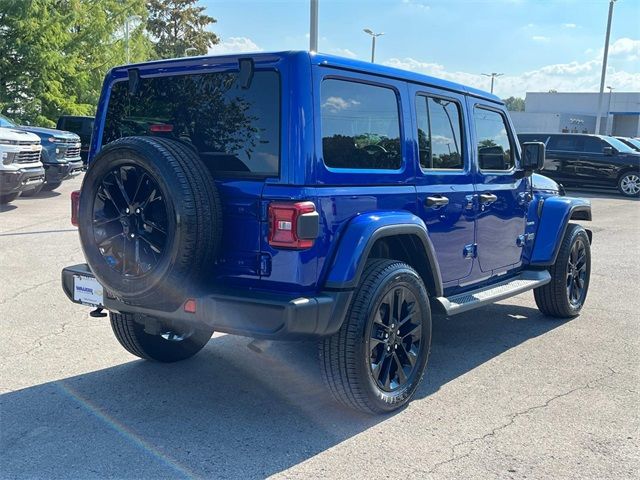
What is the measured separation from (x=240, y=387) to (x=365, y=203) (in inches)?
59.2

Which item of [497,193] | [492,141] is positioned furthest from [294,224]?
[492,141]

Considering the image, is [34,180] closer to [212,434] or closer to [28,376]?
[28,376]

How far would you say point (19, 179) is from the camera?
11203 mm

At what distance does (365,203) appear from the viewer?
11.8 feet

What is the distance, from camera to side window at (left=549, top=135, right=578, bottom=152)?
17844mm

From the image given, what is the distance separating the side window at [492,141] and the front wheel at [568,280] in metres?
1.03

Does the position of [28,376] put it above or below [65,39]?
below

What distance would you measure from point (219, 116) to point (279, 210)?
2.39 ft

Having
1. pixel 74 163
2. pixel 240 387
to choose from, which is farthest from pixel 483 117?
pixel 74 163

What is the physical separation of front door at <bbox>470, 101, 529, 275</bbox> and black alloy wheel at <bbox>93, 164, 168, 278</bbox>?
239 centimetres

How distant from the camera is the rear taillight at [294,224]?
10.5 ft

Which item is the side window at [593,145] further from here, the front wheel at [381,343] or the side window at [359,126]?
the front wheel at [381,343]

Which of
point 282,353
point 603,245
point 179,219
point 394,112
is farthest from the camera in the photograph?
point 603,245

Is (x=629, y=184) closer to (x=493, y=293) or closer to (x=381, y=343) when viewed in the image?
(x=493, y=293)
